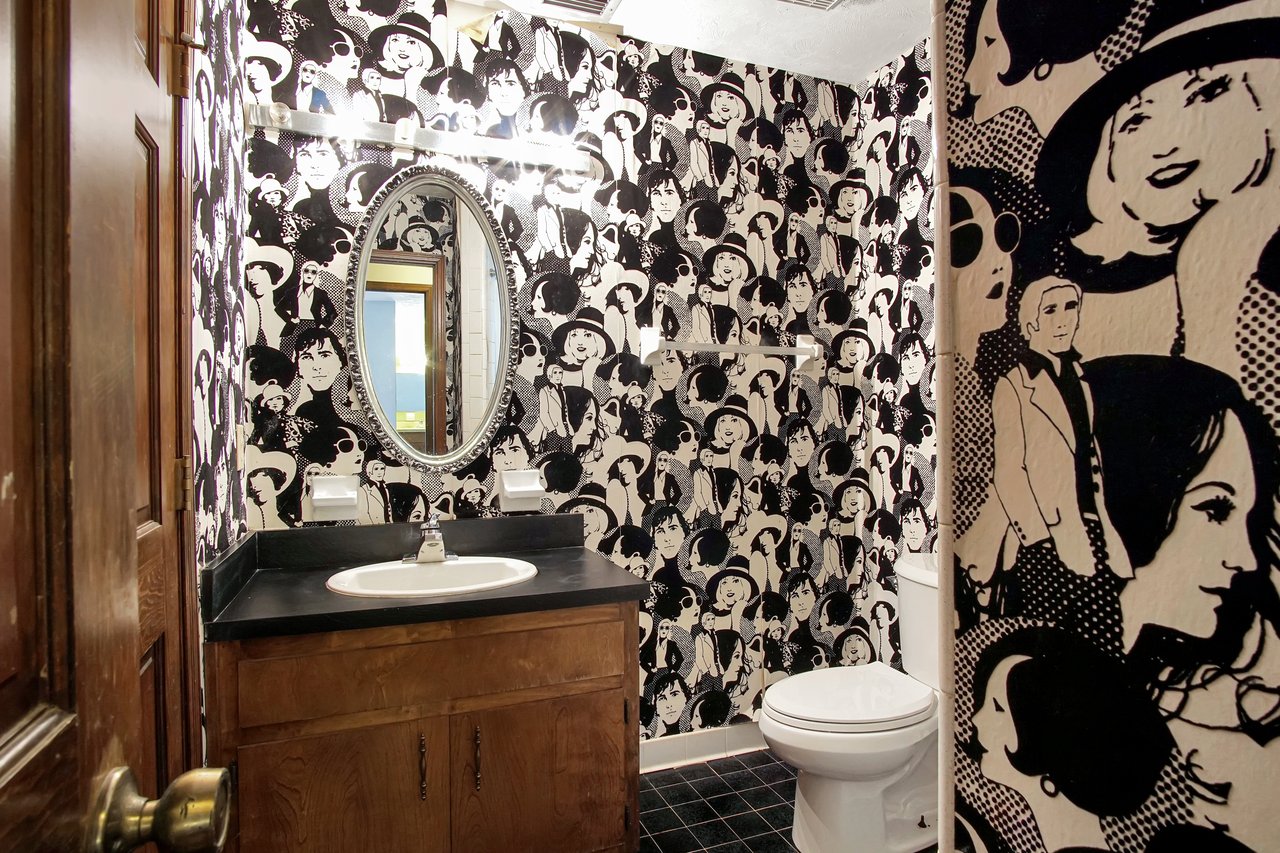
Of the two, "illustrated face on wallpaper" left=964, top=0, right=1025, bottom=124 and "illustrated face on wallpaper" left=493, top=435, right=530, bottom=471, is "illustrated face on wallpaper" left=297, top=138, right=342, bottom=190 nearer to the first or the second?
"illustrated face on wallpaper" left=493, top=435, right=530, bottom=471

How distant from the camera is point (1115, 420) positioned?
444 millimetres

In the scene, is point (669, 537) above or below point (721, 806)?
above

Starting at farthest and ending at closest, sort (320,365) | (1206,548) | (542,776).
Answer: (320,365) → (542,776) → (1206,548)

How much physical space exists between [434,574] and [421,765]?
1.72ft

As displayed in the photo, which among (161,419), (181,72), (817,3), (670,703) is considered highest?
(817,3)

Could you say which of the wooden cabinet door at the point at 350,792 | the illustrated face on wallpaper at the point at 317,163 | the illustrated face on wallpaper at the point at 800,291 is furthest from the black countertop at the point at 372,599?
the illustrated face on wallpaper at the point at 800,291

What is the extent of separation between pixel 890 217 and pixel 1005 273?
2.23 metres

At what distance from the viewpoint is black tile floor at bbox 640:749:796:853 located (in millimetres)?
2047

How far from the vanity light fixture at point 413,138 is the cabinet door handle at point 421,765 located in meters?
1.69

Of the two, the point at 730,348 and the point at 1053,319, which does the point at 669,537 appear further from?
the point at 1053,319

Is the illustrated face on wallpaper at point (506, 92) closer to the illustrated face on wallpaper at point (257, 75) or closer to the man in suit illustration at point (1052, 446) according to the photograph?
the illustrated face on wallpaper at point (257, 75)

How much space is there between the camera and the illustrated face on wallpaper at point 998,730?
51 centimetres

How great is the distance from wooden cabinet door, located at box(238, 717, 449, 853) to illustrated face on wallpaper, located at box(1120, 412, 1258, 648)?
1.59 m

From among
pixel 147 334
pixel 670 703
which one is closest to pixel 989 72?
pixel 147 334
